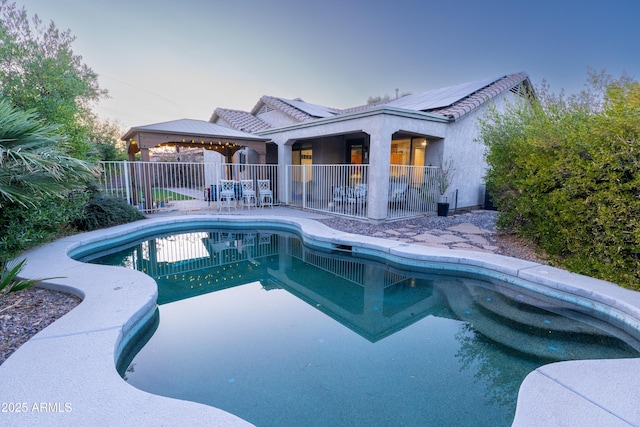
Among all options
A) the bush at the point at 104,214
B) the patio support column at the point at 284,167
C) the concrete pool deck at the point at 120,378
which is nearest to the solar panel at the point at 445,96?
the patio support column at the point at 284,167

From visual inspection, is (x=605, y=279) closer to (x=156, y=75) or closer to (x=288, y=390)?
(x=288, y=390)

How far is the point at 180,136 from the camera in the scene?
10.4 m

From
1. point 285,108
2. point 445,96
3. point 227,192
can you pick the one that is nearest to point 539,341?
point 227,192

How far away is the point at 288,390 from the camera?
2529mm

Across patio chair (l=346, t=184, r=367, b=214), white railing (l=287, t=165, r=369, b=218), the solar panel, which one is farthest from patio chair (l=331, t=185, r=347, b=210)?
the solar panel

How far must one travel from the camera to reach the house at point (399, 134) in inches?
324

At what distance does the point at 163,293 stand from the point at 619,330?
6.07 metres

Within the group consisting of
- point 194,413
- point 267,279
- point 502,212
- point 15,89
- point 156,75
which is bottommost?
point 267,279

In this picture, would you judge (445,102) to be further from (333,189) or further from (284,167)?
(284,167)

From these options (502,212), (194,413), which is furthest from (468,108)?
(194,413)

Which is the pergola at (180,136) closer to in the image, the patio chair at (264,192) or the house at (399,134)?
the patio chair at (264,192)

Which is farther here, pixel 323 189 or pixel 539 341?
pixel 323 189

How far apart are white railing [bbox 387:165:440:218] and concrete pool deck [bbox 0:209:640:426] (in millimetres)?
4994

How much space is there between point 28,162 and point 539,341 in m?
5.69
